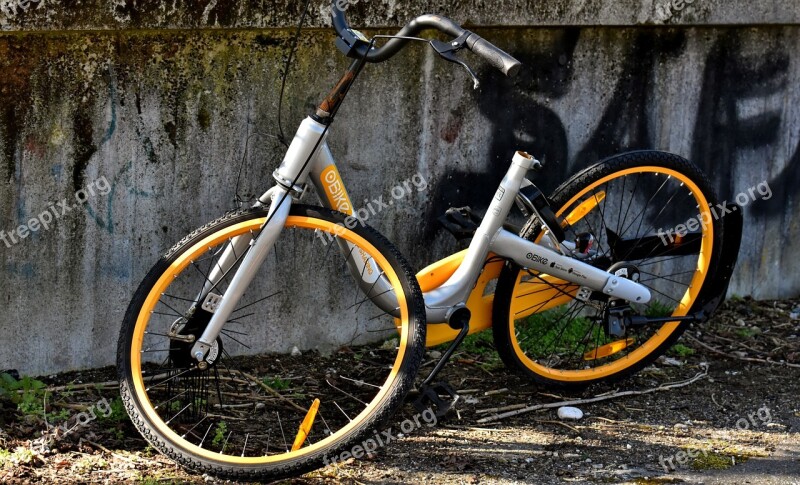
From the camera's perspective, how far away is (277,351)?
473 centimetres

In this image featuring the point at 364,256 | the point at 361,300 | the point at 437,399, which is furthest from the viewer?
the point at 361,300

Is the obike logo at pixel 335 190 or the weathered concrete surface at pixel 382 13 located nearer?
the obike logo at pixel 335 190

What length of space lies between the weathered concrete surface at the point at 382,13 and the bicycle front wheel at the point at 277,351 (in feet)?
2.95

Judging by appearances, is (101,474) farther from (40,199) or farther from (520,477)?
(520,477)

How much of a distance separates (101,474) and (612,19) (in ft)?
9.58

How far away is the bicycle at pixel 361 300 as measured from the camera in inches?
144
